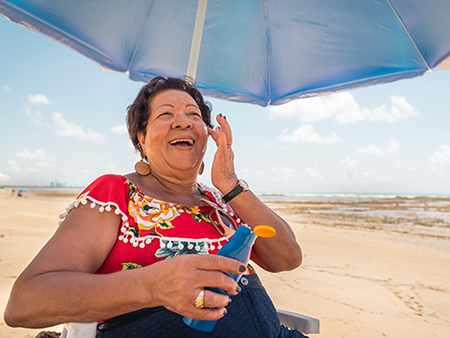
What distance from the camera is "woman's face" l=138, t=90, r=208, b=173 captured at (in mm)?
1691

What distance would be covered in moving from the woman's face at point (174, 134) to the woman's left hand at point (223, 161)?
15 cm

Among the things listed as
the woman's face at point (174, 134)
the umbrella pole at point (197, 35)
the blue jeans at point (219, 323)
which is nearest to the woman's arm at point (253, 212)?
the woman's face at point (174, 134)

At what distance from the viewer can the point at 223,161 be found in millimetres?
1663

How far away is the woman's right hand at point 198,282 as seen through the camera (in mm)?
822

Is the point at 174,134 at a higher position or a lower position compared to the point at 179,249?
higher

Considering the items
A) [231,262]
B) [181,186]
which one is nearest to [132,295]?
[231,262]

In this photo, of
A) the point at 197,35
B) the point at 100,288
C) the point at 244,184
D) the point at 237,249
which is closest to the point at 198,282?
the point at 237,249

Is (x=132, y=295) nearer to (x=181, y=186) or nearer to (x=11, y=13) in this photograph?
(x=181, y=186)

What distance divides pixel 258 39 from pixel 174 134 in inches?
62.5

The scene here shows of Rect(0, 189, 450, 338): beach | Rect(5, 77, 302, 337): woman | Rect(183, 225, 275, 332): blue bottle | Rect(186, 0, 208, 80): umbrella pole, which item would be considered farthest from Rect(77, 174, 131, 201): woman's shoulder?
Rect(0, 189, 450, 338): beach

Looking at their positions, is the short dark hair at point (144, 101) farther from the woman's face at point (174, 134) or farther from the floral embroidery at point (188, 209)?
the floral embroidery at point (188, 209)

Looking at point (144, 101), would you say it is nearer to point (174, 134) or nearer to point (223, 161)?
point (174, 134)

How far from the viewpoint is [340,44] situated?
8.34ft

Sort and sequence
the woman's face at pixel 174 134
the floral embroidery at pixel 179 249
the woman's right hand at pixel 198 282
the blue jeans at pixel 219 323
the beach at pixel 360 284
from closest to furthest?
the woman's right hand at pixel 198 282 < the blue jeans at pixel 219 323 < the floral embroidery at pixel 179 249 < the woman's face at pixel 174 134 < the beach at pixel 360 284
